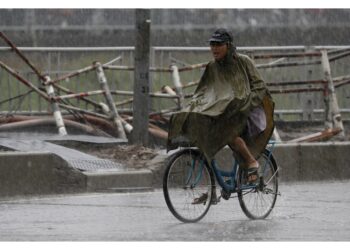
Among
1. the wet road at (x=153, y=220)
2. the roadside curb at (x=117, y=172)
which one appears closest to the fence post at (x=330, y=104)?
the roadside curb at (x=117, y=172)

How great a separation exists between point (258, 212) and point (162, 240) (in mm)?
2078

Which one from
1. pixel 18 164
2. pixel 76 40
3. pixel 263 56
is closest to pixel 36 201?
pixel 18 164

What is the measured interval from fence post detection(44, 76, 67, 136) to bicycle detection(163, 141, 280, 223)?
6.10 meters

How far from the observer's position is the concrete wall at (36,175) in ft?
43.9

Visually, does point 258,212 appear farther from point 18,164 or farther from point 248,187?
point 18,164

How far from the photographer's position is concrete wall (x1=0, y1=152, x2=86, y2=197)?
13.4m

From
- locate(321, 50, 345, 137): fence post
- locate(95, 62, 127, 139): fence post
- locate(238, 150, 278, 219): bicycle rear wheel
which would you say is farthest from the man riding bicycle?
locate(95, 62, 127, 139): fence post

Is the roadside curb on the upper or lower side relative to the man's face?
lower

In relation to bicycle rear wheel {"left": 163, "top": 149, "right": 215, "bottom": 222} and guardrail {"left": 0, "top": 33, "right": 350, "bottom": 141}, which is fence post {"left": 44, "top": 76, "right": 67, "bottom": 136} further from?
bicycle rear wheel {"left": 163, "top": 149, "right": 215, "bottom": 222}

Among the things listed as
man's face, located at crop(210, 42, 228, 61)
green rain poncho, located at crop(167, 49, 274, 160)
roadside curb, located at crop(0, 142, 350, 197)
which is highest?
man's face, located at crop(210, 42, 228, 61)

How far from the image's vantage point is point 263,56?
18.2 meters

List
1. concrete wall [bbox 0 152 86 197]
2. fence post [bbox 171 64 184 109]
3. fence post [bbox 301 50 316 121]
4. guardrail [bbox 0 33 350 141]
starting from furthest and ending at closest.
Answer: fence post [bbox 301 50 316 121] → fence post [bbox 171 64 184 109] → guardrail [bbox 0 33 350 141] → concrete wall [bbox 0 152 86 197]

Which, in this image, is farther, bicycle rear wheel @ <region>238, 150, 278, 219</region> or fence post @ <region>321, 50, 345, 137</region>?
fence post @ <region>321, 50, 345, 137</region>
